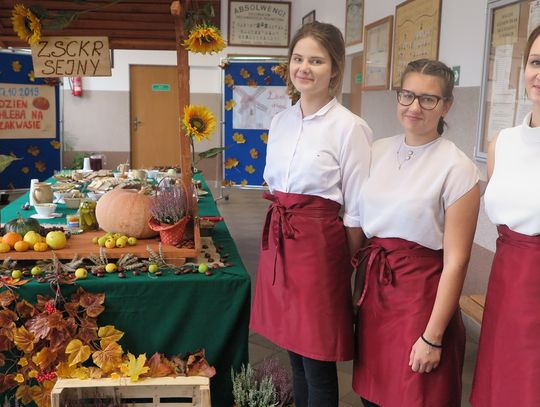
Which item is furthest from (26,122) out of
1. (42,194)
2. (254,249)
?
(42,194)

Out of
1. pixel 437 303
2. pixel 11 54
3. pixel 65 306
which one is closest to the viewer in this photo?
pixel 437 303

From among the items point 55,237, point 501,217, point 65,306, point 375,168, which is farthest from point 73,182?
point 501,217

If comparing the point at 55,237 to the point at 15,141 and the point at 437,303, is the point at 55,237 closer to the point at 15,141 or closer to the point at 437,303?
the point at 437,303

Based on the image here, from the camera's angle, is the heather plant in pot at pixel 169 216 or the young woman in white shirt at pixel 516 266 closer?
the young woman in white shirt at pixel 516 266

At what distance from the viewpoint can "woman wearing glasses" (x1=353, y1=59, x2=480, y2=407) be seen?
145 cm

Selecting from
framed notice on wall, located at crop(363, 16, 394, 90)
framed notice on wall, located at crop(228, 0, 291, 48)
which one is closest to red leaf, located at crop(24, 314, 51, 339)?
framed notice on wall, located at crop(363, 16, 394, 90)

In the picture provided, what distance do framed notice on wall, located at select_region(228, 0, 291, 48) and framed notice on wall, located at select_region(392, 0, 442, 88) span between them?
462cm

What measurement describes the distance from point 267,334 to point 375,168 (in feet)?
2.14

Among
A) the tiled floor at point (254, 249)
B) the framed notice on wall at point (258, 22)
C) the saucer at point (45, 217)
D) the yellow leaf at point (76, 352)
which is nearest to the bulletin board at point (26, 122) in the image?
the tiled floor at point (254, 249)

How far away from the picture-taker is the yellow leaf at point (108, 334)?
191 centimetres

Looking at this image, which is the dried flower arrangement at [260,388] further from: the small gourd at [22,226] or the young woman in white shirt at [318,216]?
the small gourd at [22,226]

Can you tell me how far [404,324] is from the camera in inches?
60.6

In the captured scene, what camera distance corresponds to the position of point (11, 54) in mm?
6961

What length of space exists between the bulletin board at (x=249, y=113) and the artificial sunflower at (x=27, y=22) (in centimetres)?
594
